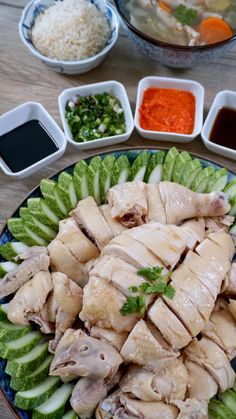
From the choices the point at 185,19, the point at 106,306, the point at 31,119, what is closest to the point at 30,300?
the point at 106,306

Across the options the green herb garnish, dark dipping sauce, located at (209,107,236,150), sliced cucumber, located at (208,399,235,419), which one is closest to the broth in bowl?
the green herb garnish

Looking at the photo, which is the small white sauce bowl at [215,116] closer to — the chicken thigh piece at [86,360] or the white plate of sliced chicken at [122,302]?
the white plate of sliced chicken at [122,302]

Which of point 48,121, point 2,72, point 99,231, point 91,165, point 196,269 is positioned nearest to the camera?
point 196,269

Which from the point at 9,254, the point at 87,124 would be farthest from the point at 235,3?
the point at 9,254

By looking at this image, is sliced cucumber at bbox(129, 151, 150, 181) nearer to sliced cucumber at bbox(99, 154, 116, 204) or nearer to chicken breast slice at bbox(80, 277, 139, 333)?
sliced cucumber at bbox(99, 154, 116, 204)

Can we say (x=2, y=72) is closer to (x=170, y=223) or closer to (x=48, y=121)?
(x=48, y=121)

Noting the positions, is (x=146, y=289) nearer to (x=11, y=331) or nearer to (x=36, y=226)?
(x=11, y=331)
